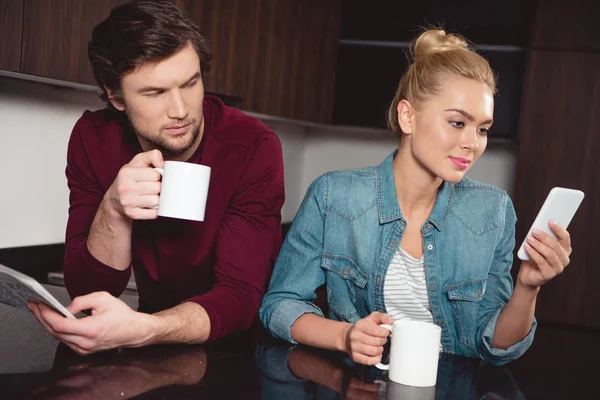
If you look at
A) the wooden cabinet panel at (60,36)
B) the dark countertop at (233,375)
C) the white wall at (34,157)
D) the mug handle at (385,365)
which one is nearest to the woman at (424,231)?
the dark countertop at (233,375)

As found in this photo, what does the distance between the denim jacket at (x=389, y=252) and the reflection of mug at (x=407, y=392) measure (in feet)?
1.29

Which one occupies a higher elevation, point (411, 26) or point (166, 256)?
point (411, 26)

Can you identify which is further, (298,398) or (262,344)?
(262,344)

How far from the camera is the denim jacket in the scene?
4.71 feet

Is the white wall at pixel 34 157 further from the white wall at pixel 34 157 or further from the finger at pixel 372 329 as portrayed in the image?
the finger at pixel 372 329

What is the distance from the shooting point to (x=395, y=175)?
1.52m

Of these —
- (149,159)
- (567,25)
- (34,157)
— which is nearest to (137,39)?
(149,159)

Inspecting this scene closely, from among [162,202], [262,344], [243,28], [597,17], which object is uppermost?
[597,17]

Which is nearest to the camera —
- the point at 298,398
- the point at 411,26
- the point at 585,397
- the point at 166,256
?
the point at 298,398

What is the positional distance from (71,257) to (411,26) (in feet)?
8.66

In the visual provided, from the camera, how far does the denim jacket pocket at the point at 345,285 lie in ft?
4.74

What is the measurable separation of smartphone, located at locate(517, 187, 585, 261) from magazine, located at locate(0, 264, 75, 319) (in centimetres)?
71

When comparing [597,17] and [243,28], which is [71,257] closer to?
[243,28]

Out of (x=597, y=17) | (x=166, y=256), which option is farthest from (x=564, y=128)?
(x=166, y=256)
